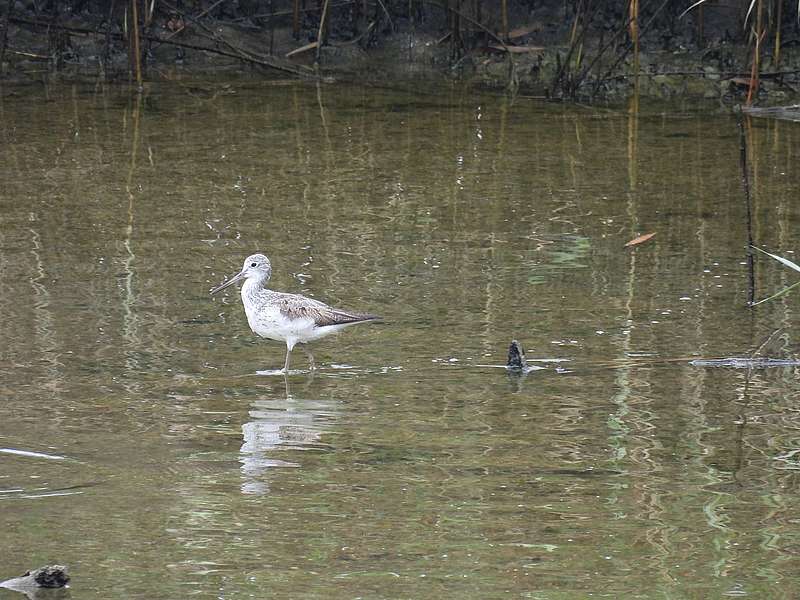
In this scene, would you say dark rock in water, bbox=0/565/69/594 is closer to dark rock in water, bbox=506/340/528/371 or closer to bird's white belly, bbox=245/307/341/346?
bird's white belly, bbox=245/307/341/346

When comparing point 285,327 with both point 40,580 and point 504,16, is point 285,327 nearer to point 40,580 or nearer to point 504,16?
point 40,580

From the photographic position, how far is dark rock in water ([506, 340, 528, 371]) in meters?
6.00

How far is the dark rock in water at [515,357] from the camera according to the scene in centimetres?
600

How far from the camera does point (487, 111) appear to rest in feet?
38.2

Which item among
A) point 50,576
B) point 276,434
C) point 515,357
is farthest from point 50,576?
point 515,357

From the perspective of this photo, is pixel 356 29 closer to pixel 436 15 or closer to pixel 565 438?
pixel 436 15

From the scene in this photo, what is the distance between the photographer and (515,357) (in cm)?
602

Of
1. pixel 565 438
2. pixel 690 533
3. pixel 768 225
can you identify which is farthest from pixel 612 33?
pixel 690 533

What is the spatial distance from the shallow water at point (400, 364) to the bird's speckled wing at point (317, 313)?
0.19 meters

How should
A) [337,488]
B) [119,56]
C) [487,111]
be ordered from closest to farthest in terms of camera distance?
[337,488], [487,111], [119,56]

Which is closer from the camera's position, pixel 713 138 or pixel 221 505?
pixel 221 505

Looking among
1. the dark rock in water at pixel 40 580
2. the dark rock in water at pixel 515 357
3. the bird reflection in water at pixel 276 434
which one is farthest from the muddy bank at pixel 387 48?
the dark rock in water at pixel 40 580

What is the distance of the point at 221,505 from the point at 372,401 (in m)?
1.20

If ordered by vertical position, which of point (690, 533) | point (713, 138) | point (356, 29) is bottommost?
point (690, 533)
